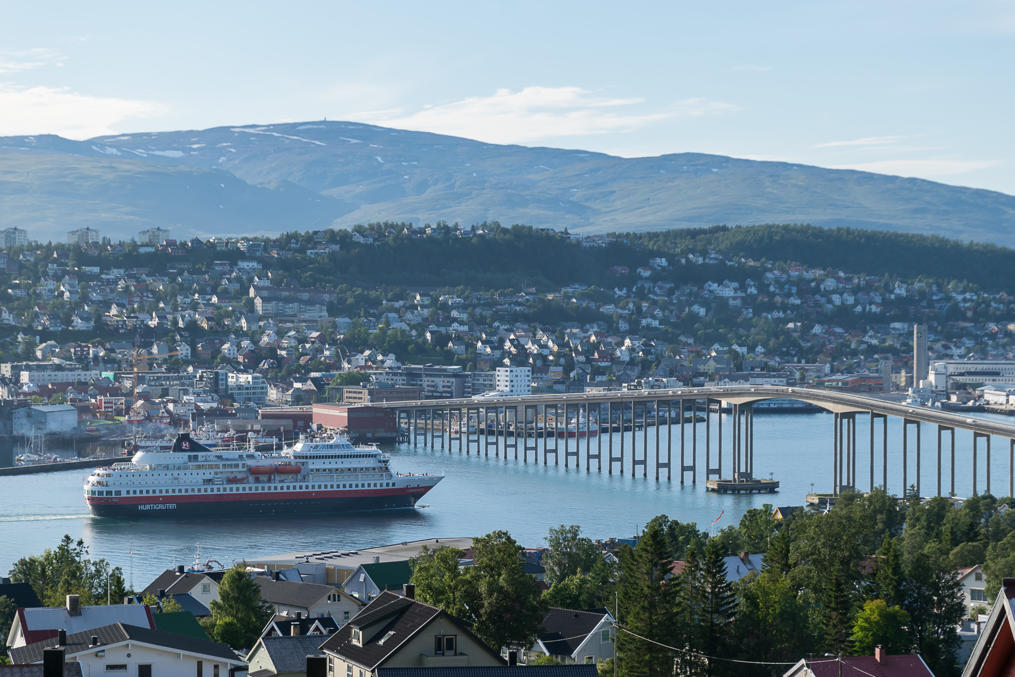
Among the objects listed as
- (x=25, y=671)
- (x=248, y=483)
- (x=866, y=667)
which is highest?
(x=25, y=671)

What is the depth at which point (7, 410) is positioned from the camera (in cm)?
8294

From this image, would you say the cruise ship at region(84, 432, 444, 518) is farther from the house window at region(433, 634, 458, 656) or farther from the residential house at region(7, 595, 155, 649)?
the house window at region(433, 634, 458, 656)

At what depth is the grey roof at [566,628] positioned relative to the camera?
74.3 ft

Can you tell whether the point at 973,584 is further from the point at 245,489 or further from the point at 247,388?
the point at 247,388

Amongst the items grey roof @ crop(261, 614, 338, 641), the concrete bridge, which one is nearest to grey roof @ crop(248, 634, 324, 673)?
grey roof @ crop(261, 614, 338, 641)

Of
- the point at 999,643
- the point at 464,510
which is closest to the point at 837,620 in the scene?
the point at 999,643

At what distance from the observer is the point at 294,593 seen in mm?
26922

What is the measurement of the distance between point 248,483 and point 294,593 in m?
26.8

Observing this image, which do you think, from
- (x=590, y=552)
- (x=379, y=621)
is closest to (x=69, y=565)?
(x=590, y=552)

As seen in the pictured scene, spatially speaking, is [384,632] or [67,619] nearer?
[384,632]

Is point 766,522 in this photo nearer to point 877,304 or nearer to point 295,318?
point 295,318

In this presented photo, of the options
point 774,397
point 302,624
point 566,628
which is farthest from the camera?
point 774,397

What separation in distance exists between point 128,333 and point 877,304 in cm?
7402

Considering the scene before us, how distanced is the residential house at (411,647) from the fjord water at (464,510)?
65.7ft
